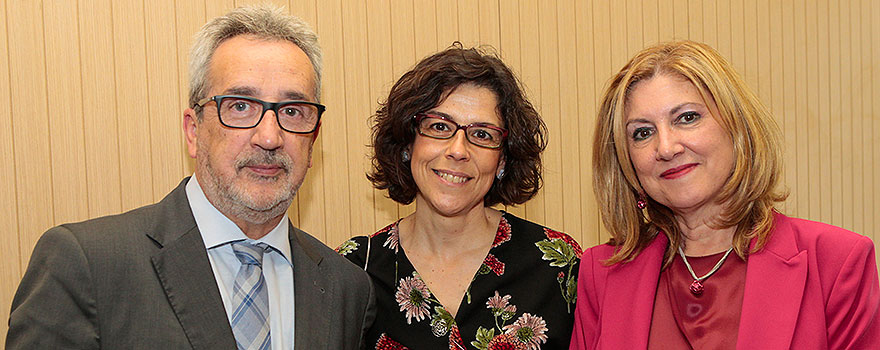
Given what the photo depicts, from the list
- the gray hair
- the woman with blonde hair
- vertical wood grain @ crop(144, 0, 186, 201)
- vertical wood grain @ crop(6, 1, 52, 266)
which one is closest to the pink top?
the woman with blonde hair

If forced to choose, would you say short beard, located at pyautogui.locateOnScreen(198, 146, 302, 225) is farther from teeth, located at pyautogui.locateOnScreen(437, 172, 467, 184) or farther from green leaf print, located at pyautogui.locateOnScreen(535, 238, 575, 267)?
green leaf print, located at pyautogui.locateOnScreen(535, 238, 575, 267)

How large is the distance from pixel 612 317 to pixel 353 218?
4.72 ft

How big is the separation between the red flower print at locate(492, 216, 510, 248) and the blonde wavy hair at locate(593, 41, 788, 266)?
→ 1.26 ft

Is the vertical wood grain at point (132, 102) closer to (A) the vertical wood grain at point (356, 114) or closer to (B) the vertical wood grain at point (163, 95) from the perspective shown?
(B) the vertical wood grain at point (163, 95)

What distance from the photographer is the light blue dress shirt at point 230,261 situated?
1825mm

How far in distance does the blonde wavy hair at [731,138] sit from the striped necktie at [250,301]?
1.05m

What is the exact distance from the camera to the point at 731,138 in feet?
6.57

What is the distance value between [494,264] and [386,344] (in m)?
0.43

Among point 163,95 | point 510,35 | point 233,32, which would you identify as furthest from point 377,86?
point 233,32

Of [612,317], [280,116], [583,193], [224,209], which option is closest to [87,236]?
[224,209]

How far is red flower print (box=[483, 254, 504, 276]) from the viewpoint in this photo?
2389 mm

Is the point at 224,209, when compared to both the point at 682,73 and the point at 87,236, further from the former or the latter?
the point at 682,73

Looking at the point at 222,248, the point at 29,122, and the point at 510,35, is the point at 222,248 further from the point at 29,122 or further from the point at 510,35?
the point at 510,35

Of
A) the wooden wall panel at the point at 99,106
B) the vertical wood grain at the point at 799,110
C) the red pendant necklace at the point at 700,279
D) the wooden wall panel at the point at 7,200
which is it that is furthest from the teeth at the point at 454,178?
the vertical wood grain at the point at 799,110
